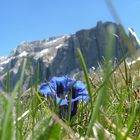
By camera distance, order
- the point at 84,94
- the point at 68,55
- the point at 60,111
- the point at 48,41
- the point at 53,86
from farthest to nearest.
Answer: the point at 48,41 → the point at 68,55 → the point at 53,86 → the point at 84,94 → the point at 60,111

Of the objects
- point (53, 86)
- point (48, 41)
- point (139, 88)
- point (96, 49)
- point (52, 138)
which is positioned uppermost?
point (48, 41)

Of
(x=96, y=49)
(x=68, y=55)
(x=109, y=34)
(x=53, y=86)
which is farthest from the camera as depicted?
(x=68, y=55)

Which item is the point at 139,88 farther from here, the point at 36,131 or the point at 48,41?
the point at 48,41

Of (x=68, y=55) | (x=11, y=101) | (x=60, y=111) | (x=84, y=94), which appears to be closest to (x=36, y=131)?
(x=11, y=101)

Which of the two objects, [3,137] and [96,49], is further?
[96,49]

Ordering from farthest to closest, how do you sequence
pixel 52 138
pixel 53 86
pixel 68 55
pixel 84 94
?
pixel 68 55, pixel 53 86, pixel 84 94, pixel 52 138

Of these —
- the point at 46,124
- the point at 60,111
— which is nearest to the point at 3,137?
the point at 46,124

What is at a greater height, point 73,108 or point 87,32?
point 87,32

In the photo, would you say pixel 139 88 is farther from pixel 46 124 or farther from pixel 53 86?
pixel 46 124

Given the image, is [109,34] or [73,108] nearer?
[109,34]
